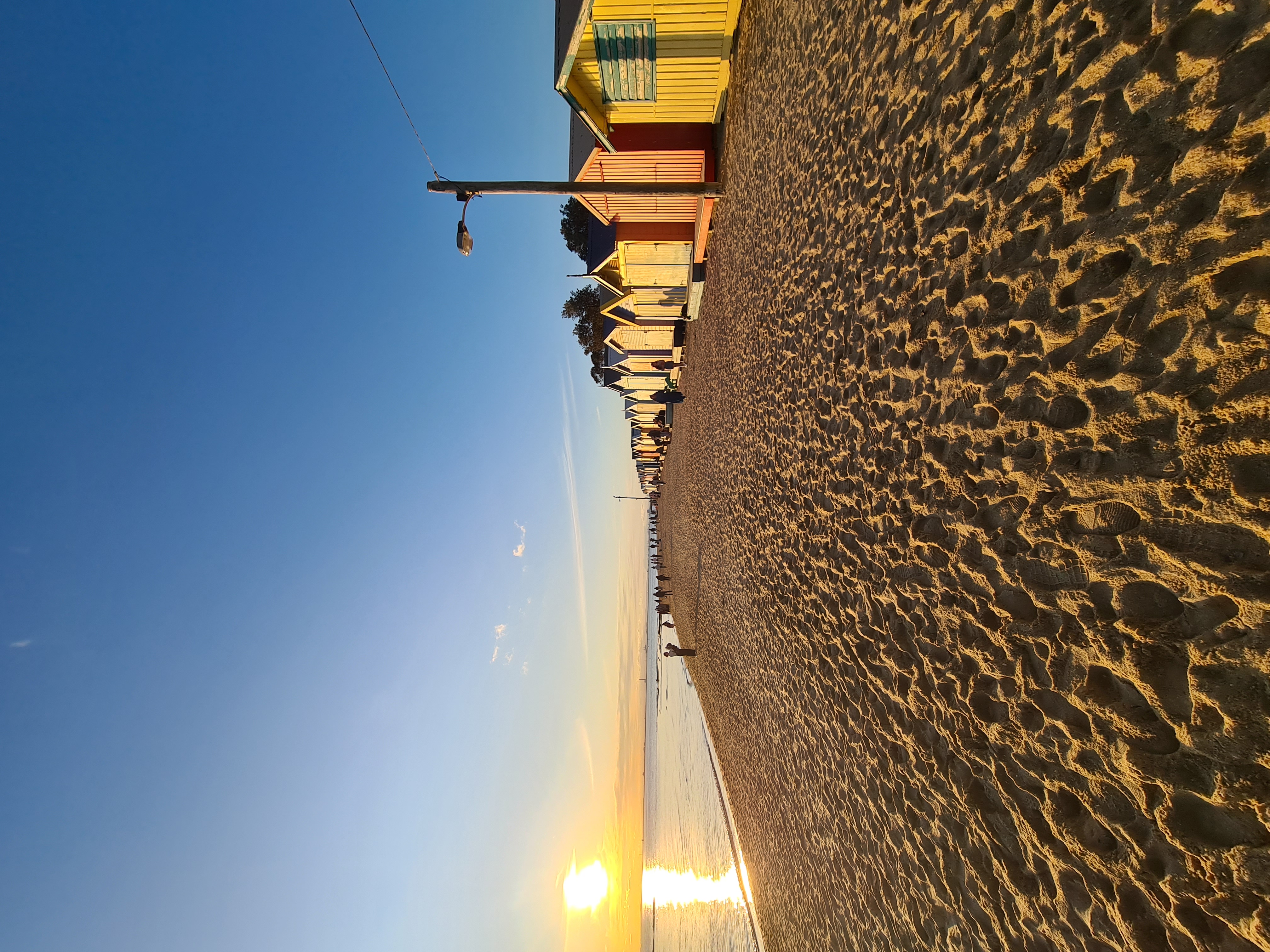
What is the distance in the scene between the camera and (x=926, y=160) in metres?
2.75

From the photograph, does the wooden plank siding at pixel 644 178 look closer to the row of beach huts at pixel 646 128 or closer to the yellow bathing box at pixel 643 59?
the row of beach huts at pixel 646 128

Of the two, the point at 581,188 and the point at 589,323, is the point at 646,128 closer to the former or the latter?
the point at 581,188

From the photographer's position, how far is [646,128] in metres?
6.69

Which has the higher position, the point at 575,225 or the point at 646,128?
the point at 575,225

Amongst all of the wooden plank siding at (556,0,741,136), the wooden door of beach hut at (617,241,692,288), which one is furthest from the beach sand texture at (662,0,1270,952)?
the wooden door of beach hut at (617,241,692,288)

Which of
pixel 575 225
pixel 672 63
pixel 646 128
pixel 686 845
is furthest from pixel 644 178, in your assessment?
pixel 686 845

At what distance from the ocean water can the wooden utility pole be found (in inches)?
363

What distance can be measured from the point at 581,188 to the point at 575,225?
1021 cm

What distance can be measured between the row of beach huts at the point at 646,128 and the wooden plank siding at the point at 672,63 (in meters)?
0.01

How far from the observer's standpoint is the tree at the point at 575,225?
1598cm

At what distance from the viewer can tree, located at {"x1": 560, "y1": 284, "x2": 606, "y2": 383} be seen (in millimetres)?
17844

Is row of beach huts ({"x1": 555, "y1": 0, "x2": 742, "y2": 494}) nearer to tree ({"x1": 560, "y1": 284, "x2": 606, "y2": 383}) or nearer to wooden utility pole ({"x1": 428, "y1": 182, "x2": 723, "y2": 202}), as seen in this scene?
wooden utility pole ({"x1": 428, "y1": 182, "x2": 723, "y2": 202})

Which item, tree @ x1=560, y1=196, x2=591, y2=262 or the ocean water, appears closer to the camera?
the ocean water

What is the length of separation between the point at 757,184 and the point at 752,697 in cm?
621
